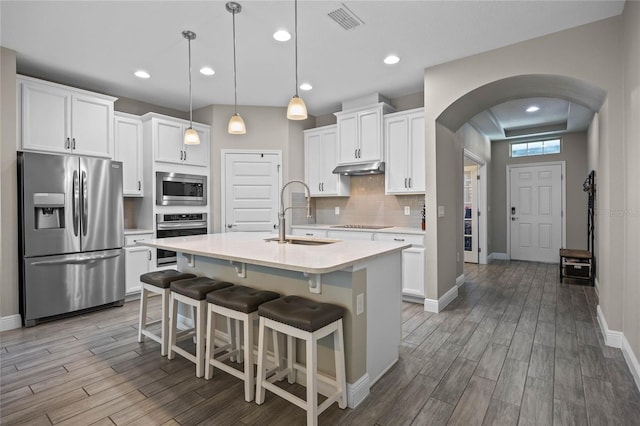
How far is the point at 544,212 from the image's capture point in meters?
6.90

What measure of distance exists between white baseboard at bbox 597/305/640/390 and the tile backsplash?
2287mm

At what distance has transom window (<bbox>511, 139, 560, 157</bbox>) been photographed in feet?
22.4

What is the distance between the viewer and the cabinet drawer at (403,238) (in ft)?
13.2

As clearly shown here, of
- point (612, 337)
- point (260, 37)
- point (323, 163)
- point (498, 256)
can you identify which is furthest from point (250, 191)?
point (498, 256)

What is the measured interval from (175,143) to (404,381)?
4.26m

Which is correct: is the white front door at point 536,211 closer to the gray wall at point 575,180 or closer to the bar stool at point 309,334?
the gray wall at point 575,180

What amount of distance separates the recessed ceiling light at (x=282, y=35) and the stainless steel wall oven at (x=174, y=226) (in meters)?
2.90

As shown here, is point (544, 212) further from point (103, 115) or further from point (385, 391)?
point (103, 115)

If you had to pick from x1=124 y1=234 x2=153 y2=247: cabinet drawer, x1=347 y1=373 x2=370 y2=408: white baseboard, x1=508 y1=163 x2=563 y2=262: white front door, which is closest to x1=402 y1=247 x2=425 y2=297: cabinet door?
x1=347 y1=373 x2=370 y2=408: white baseboard

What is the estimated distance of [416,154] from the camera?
4.35m

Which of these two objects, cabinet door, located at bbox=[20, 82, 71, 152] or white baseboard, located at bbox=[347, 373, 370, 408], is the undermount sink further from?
cabinet door, located at bbox=[20, 82, 71, 152]

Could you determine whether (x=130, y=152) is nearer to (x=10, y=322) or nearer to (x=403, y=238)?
(x=10, y=322)

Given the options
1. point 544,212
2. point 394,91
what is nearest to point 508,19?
point 394,91

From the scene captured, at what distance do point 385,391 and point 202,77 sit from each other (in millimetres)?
3944
